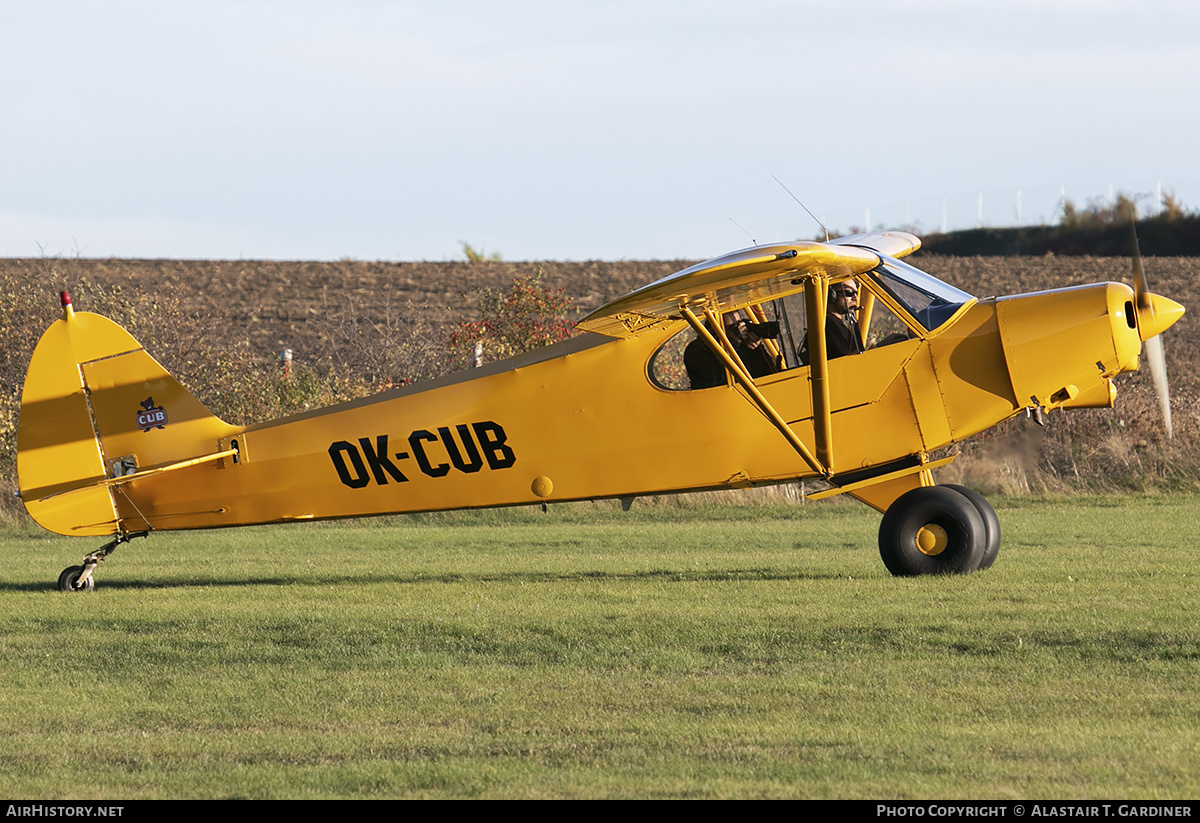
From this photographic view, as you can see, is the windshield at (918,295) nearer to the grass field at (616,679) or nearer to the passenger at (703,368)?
the passenger at (703,368)

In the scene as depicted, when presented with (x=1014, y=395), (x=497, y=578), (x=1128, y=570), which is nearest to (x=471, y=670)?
(x=497, y=578)

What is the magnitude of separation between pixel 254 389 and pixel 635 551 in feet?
33.9

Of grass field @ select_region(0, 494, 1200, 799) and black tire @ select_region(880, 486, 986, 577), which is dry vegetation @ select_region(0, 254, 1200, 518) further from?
grass field @ select_region(0, 494, 1200, 799)

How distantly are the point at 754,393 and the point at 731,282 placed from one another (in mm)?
1172

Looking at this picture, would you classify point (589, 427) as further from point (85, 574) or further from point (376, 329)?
point (376, 329)

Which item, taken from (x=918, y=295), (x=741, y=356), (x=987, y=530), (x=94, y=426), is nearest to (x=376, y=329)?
(x=94, y=426)

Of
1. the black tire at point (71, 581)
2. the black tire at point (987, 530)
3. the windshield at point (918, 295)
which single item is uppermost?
the windshield at point (918, 295)

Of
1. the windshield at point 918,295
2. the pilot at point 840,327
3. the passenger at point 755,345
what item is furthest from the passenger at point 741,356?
the windshield at point 918,295

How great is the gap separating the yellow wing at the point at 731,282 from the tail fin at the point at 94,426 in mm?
3964

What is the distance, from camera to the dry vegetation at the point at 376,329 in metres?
19.3

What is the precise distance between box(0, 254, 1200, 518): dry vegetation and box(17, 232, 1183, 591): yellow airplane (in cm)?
250

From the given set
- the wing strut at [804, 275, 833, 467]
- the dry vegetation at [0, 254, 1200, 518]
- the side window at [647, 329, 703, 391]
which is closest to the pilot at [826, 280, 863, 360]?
the wing strut at [804, 275, 833, 467]

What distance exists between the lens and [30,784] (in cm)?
530

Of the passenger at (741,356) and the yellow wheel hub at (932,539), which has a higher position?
the passenger at (741,356)
